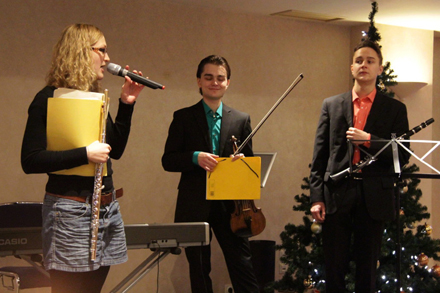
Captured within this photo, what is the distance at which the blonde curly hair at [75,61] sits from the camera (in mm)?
1912

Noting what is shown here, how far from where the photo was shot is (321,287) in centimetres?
383

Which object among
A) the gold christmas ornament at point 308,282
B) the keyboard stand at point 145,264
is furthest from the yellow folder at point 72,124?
the gold christmas ornament at point 308,282

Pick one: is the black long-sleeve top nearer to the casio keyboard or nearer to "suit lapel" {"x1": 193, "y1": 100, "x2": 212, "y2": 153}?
the casio keyboard

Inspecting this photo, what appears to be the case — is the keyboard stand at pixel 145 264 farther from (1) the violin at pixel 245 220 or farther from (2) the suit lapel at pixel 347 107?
(2) the suit lapel at pixel 347 107

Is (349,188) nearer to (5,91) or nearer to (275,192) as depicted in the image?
(275,192)

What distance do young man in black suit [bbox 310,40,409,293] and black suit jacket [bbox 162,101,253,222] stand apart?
50 cm

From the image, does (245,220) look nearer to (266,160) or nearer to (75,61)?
(75,61)

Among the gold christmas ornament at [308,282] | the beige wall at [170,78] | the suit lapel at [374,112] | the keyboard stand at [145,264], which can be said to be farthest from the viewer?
the gold christmas ornament at [308,282]

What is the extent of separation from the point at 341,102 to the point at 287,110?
5.69ft

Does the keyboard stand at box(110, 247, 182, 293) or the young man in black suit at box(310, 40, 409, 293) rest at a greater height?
the young man in black suit at box(310, 40, 409, 293)

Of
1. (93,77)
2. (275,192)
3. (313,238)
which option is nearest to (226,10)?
(275,192)

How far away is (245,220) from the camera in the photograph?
110 inches

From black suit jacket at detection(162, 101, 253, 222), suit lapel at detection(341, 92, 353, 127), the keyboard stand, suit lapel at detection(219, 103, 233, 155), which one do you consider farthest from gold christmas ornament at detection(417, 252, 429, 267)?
the keyboard stand

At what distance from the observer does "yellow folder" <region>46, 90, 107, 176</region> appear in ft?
6.07
